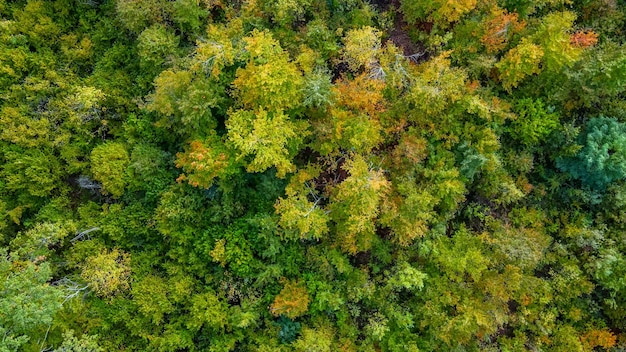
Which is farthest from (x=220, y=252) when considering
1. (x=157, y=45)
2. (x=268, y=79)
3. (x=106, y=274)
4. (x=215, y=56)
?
(x=157, y=45)

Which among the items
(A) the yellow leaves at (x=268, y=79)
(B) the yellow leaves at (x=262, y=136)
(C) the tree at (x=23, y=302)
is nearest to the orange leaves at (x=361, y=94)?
(A) the yellow leaves at (x=268, y=79)

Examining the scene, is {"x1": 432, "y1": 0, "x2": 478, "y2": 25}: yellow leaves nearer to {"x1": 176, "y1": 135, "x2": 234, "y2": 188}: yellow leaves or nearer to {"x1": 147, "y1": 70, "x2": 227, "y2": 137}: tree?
{"x1": 147, "y1": 70, "x2": 227, "y2": 137}: tree

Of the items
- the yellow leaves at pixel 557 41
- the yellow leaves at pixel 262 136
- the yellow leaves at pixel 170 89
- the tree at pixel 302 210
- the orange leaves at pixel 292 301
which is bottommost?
the orange leaves at pixel 292 301

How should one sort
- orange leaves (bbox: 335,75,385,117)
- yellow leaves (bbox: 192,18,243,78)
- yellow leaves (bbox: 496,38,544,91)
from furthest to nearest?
yellow leaves (bbox: 496,38,544,91) < orange leaves (bbox: 335,75,385,117) < yellow leaves (bbox: 192,18,243,78)

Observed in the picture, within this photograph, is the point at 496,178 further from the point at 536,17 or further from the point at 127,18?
the point at 127,18

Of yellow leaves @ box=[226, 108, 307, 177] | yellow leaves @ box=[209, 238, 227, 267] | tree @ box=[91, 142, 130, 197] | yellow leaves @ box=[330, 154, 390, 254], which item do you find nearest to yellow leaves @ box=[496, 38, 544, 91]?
yellow leaves @ box=[330, 154, 390, 254]

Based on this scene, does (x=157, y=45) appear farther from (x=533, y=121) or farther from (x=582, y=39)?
(x=582, y=39)

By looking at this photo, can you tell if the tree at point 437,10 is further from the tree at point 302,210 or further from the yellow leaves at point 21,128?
the yellow leaves at point 21,128
